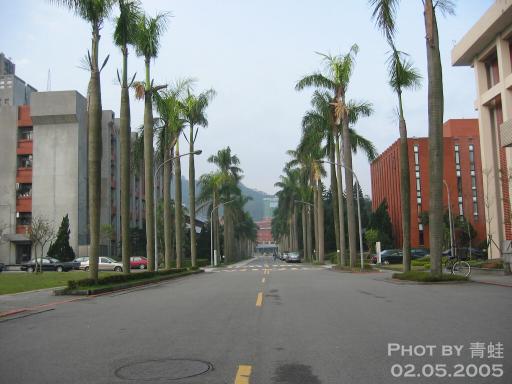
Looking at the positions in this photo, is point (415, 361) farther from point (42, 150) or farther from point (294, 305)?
point (42, 150)

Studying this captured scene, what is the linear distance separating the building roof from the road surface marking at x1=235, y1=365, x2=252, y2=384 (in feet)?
108

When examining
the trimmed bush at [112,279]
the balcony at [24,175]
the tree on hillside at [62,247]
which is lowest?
the trimmed bush at [112,279]

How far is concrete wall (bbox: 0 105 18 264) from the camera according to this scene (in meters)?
59.1

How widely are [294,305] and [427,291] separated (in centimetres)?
545

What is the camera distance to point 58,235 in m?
54.3

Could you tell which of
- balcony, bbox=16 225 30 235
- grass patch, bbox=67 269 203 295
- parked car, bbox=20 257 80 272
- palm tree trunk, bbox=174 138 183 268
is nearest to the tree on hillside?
balcony, bbox=16 225 30 235

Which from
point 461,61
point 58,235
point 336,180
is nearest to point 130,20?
point 336,180

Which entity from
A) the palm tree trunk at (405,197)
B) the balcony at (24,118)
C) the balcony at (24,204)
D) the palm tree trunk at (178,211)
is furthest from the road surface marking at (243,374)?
the balcony at (24,118)

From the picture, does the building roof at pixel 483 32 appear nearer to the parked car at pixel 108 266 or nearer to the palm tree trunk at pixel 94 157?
the palm tree trunk at pixel 94 157

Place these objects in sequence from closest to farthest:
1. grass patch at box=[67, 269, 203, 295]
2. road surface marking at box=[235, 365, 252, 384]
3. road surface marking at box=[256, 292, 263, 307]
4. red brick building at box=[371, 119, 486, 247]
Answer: road surface marking at box=[235, 365, 252, 384], road surface marking at box=[256, 292, 263, 307], grass patch at box=[67, 269, 203, 295], red brick building at box=[371, 119, 486, 247]

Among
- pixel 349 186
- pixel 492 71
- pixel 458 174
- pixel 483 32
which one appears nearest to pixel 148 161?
pixel 349 186

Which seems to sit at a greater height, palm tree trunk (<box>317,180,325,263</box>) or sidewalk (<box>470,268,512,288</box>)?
palm tree trunk (<box>317,180,325,263</box>)

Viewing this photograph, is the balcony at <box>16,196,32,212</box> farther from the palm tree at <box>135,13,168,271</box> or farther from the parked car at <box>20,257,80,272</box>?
the palm tree at <box>135,13,168,271</box>

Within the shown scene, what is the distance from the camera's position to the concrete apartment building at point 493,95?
36.0 metres
